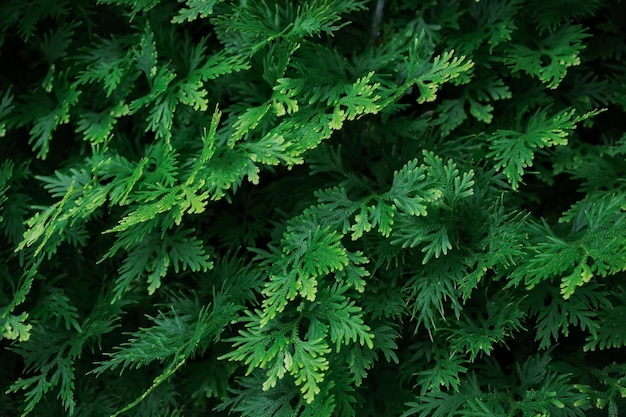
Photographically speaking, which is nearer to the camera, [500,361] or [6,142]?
[500,361]

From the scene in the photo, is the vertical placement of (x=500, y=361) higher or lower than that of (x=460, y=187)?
lower

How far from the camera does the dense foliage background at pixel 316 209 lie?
1.38 metres

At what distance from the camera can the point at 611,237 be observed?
1312mm

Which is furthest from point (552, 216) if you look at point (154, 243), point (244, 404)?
point (154, 243)

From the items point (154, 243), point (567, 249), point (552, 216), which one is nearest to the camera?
point (567, 249)

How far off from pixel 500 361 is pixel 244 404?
0.66 metres

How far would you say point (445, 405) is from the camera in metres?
1.37

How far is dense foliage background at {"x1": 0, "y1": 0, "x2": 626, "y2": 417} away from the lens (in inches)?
54.4

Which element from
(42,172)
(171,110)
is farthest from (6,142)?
(171,110)

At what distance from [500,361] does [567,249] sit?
0.44 m

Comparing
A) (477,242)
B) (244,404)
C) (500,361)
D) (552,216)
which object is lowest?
(500,361)

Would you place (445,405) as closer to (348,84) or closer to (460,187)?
(460,187)

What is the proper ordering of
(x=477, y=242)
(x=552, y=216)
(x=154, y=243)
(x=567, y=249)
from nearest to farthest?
(x=567, y=249), (x=477, y=242), (x=154, y=243), (x=552, y=216)

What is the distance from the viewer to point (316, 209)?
→ 148 cm
